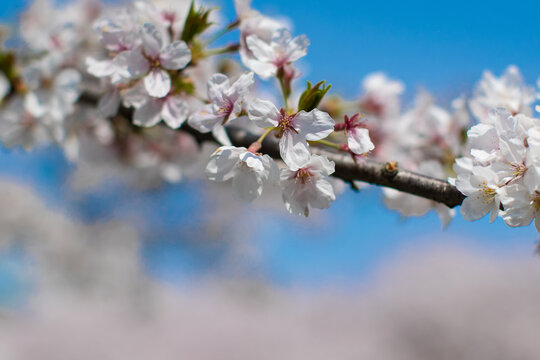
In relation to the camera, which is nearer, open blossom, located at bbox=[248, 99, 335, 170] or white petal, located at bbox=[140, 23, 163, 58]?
open blossom, located at bbox=[248, 99, 335, 170]

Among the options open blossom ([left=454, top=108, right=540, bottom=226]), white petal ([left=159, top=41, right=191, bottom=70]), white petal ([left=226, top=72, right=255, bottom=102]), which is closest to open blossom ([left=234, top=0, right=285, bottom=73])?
white petal ([left=159, top=41, right=191, bottom=70])

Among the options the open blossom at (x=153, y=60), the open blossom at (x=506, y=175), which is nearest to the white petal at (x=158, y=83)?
the open blossom at (x=153, y=60)

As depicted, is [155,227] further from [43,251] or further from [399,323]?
[399,323]

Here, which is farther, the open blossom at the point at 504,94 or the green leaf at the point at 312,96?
the open blossom at the point at 504,94

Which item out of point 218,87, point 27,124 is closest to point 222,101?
point 218,87

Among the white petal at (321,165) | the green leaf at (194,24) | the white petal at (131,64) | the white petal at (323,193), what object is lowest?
the white petal at (323,193)

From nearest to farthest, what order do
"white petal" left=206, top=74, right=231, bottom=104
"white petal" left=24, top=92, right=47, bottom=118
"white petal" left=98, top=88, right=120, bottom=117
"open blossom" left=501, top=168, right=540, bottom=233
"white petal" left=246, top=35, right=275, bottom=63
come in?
"open blossom" left=501, top=168, right=540, bottom=233, "white petal" left=206, top=74, right=231, bottom=104, "white petal" left=246, top=35, right=275, bottom=63, "white petal" left=98, top=88, right=120, bottom=117, "white petal" left=24, top=92, right=47, bottom=118

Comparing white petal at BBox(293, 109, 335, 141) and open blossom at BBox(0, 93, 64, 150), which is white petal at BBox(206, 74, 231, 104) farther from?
open blossom at BBox(0, 93, 64, 150)

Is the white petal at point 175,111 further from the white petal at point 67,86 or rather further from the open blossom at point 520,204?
the open blossom at point 520,204
